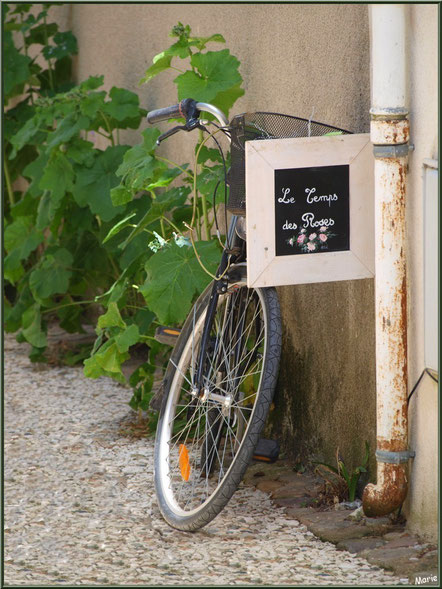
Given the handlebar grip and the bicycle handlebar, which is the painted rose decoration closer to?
the bicycle handlebar

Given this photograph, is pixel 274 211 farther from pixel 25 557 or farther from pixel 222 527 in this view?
pixel 25 557

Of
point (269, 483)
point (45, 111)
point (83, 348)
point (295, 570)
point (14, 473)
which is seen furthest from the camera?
point (83, 348)

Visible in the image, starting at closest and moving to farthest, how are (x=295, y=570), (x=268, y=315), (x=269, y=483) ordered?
(x=295, y=570)
(x=268, y=315)
(x=269, y=483)

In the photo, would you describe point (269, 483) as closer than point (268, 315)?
No

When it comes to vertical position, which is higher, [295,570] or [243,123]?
[243,123]

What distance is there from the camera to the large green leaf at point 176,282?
145 inches

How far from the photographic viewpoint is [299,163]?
9.76 ft

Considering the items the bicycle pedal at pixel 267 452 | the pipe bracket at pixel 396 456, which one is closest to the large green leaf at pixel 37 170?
the bicycle pedal at pixel 267 452

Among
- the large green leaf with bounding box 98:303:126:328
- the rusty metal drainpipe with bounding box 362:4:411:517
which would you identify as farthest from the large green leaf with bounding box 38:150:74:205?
the rusty metal drainpipe with bounding box 362:4:411:517

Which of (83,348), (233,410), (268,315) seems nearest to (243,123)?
(268,315)

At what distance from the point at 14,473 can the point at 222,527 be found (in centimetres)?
107

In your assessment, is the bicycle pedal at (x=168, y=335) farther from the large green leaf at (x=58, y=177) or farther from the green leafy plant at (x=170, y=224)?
the large green leaf at (x=58, y=177)

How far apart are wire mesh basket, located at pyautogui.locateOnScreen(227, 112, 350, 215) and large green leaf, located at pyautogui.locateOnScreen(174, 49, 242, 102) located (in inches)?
23.9

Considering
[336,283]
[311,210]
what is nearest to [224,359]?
[336,283]
